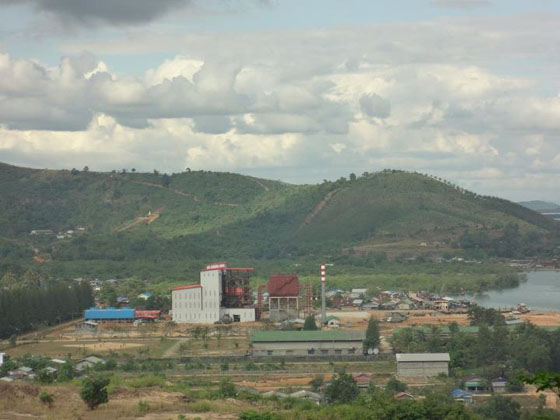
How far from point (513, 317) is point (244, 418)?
169 feet

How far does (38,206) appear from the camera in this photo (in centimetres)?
16875

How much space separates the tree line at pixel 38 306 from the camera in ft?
246

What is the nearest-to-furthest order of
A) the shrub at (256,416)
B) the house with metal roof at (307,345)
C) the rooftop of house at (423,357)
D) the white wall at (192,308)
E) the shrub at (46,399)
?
the shrub at (256,416) → the shrub at (46,399) → the rooftop of house at (423,357) → the house with metal roof at (307,345) → the white wall at (192,308)

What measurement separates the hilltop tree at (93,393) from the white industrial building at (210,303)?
42.9m

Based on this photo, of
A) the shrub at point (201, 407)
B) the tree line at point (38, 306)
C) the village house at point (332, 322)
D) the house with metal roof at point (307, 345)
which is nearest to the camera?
the shrub at point (201, 407)

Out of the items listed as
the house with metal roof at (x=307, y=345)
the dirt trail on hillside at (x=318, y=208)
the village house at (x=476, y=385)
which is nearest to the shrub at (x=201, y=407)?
the village house at (x=476, y=385)

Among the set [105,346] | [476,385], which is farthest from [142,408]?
[105,346]

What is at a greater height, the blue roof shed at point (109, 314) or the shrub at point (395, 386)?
the blue roof shed at point (109, 314)

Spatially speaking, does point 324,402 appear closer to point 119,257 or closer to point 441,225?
point 119,257

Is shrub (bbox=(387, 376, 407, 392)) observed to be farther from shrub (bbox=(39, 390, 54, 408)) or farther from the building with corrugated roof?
the building with corrugated roof

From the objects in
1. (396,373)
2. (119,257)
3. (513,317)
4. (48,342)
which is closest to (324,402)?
(396,373)

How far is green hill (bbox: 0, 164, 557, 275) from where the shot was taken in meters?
138

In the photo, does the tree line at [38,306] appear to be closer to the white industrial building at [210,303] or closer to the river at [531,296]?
the white industrial building at [210,303]

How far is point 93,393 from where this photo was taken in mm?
35781
